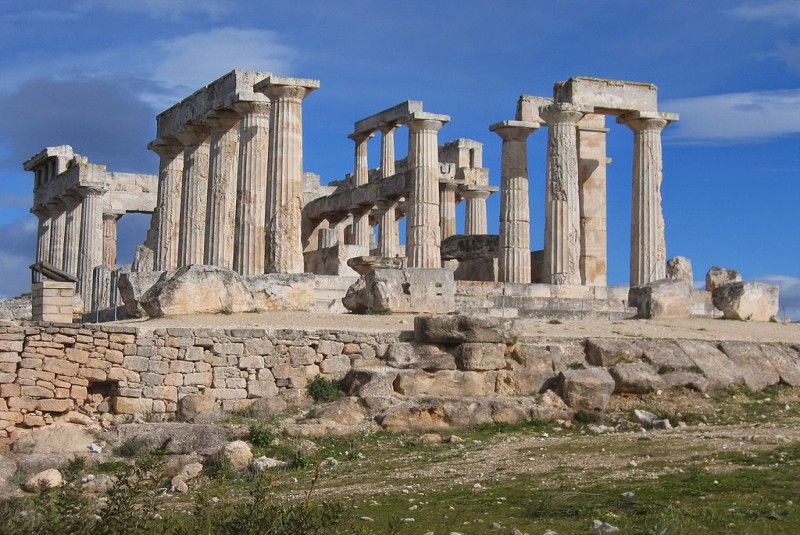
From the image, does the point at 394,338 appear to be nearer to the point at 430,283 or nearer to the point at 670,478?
the point at 430,283

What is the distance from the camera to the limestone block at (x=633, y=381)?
19.0 metres

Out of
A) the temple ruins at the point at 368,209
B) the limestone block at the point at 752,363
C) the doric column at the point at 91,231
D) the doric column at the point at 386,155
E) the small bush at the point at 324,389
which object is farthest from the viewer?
the doric column at the point at 91,231

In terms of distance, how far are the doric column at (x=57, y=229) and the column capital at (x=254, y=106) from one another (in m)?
17.1

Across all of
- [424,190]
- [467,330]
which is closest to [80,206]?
[424,190]

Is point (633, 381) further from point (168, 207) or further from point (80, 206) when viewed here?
point (80, 206)

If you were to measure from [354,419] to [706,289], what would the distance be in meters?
19.5

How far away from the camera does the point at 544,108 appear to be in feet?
116

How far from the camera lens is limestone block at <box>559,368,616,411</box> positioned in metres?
18.4

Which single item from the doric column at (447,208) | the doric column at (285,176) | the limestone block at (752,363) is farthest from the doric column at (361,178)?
the limestone block at (752,363)

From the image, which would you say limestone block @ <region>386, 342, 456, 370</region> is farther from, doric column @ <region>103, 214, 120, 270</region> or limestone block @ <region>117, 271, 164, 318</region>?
doric column @ <region>103, 214, 120, 270</region>

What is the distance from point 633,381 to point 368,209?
25710 millimetres

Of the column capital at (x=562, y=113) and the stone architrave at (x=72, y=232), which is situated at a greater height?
the column capital at (x=562, y=113)

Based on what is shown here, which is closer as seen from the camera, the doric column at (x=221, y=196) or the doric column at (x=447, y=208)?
the doric column at (x=221, y=196)

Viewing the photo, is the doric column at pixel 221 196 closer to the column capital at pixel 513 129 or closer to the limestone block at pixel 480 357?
the column capital at pixel 513 129
